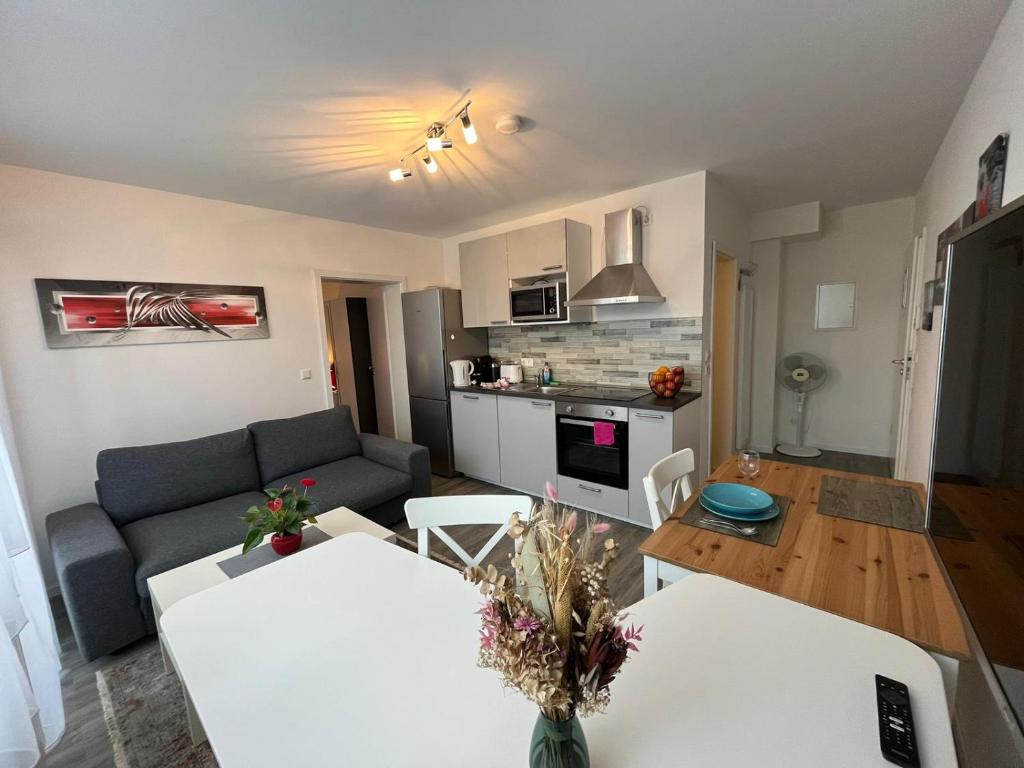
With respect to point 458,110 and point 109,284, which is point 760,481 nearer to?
point 458,110

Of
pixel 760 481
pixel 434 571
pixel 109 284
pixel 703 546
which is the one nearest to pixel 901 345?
pixel 760 481

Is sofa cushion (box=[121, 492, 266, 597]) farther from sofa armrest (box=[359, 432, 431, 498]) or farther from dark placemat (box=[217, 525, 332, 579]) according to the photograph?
sofa armrest (box=[359, 432, 431, 498])

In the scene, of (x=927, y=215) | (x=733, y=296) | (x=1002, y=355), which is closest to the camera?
(x=1002, y=355)

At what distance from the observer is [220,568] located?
181 centimetres

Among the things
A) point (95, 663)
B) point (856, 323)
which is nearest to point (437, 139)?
point (95, 663)

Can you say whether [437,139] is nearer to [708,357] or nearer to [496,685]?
[496,685]

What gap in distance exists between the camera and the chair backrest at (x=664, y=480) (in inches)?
59.7

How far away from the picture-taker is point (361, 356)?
215 inches

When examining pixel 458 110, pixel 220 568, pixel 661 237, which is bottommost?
pixel 220 568

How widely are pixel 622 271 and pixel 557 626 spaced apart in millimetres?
2994

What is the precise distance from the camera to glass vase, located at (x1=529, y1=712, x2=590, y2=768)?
59cm

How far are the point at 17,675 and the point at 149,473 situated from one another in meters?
1.29

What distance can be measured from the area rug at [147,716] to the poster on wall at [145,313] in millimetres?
1890

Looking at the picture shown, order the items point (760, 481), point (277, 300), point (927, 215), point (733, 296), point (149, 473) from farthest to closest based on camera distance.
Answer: point (733, 296) → point (277, 300) → point (927, 215) → point (149, 473) → point (760, 481)
